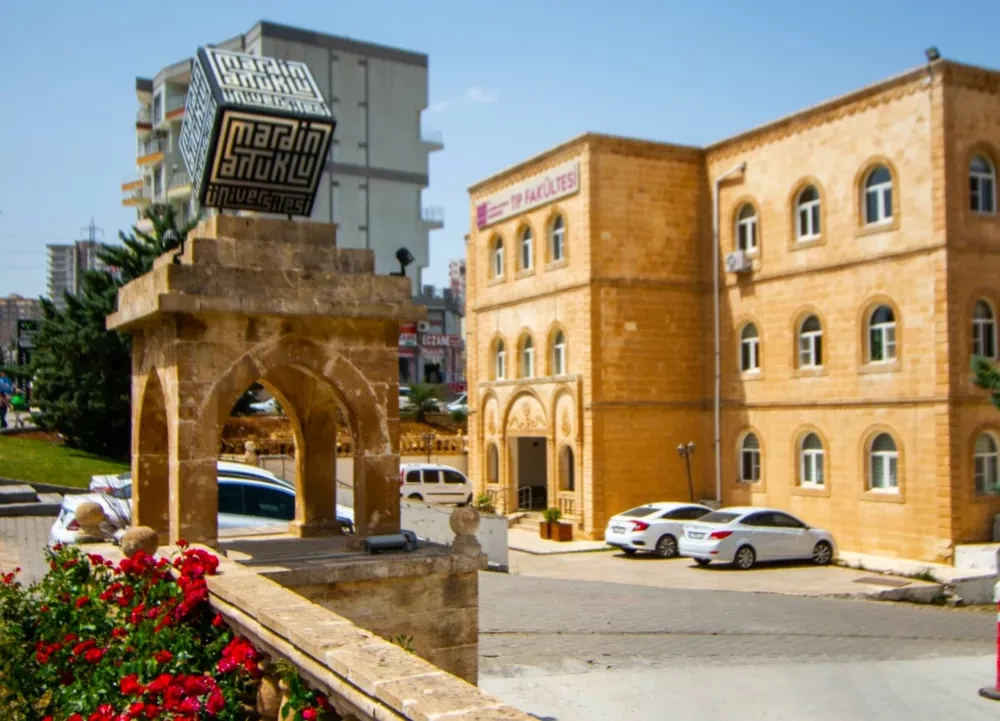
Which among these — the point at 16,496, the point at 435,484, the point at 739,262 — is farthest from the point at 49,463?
the point at 739,262

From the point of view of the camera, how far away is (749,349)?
1105 inches

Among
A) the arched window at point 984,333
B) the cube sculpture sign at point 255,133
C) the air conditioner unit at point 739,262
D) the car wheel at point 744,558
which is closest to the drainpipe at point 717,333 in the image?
the air conditioner unit at point 739,262

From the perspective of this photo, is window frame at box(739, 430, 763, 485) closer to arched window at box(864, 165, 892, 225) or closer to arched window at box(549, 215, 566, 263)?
arched window at box(864, 165, 892, 225)

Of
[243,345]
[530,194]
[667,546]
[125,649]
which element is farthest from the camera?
[530,194]

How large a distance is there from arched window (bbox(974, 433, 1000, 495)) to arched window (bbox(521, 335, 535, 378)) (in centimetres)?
1243

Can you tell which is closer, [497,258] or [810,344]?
[810,344]

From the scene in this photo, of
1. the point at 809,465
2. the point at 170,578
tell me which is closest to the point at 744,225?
the point at 809,465

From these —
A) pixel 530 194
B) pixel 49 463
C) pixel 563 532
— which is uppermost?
Answer: pixel 530 194

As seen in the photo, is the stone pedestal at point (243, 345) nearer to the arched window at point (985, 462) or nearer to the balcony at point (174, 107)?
the arched window at point (985, 462)

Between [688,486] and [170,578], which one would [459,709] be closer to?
[170,578]

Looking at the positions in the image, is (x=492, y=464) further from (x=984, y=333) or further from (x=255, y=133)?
(x=255, y=133)

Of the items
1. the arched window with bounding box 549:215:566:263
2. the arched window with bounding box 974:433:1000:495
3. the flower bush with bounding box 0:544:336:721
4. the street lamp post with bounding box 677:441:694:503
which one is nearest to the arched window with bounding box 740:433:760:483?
the street lamp post with bounding box 677:441:694:503

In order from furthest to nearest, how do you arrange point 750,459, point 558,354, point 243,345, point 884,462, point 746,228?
1. point 558,354
2. point 746,228
3. point 750,459
4. point 884,462
5. point 243,345

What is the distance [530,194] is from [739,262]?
22.0ft
